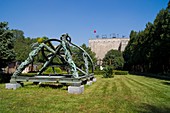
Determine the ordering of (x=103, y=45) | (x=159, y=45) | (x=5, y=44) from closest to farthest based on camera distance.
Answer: (x=5, y=44) → (x=159, y=45) → (x=103, y=45)

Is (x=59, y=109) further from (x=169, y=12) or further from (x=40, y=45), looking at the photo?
(x=169, y=12)

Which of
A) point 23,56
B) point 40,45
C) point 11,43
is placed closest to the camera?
point 40,45

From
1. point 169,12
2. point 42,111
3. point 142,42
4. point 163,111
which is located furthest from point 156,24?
point 42,111

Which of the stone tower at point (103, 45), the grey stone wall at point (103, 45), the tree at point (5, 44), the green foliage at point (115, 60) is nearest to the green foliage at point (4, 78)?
the tree at point (5, 44)

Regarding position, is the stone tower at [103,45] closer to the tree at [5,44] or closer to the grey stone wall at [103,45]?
the grey stone wall at [103,45]

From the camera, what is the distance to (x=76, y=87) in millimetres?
8906

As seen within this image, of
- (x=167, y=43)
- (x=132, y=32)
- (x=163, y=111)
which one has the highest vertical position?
(x=132, y=32)

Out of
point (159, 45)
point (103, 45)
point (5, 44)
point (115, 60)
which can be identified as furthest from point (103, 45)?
point (5, 44)

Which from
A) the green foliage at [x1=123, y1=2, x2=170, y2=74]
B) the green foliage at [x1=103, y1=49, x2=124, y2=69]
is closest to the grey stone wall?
the green foliage at [x1=103, y1=49, x2=124, y2=69]

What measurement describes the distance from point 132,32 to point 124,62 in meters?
10.2

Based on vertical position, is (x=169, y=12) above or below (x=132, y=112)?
above

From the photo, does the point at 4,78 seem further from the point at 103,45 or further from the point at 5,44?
the point at 103,45

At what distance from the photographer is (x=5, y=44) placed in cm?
1284

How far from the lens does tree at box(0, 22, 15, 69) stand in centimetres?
1272
